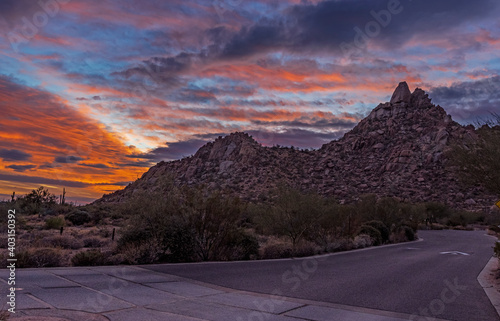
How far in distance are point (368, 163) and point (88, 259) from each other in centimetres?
6416

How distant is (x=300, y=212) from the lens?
23078mm

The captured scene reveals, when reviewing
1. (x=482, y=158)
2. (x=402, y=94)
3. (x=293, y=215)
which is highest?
(x=402, y=94)

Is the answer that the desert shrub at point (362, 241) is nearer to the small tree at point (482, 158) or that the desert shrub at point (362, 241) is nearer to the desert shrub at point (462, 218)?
the small tree at point (482, 158)

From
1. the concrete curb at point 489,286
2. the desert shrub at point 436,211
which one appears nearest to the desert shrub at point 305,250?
the concrete curb at point 489,286

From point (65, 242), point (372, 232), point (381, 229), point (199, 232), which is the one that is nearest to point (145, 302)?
point (199, 232)

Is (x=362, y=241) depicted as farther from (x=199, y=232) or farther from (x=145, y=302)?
(x=145, y=302)

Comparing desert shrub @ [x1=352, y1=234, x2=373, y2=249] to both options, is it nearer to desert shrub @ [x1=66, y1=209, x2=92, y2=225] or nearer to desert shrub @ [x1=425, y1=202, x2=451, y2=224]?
desert shrub @ [x1=66, y1=209, x2=92, y2=225]

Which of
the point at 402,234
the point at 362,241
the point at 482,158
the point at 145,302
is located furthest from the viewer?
the point at 402,234

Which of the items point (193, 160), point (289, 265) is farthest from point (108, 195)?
point (289, 265)

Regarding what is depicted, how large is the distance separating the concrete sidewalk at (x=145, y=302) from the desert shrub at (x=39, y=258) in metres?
0.89

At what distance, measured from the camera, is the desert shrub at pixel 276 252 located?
18047 millimetres

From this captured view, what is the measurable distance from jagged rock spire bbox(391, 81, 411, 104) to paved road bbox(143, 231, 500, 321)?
73757mm

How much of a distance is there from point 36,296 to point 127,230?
690 cm

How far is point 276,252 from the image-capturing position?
18.3 metres
